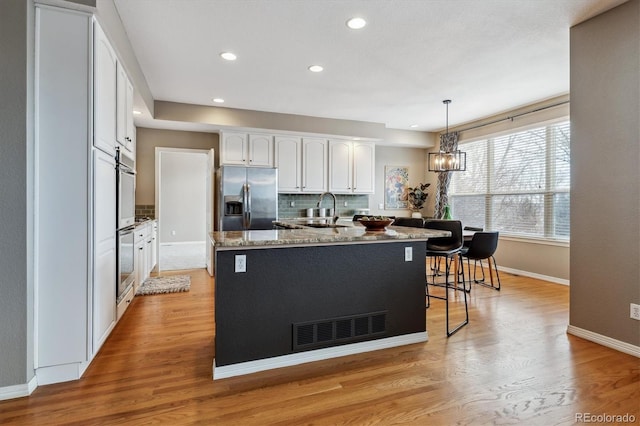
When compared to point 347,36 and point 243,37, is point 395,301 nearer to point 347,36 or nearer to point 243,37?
point 347,36

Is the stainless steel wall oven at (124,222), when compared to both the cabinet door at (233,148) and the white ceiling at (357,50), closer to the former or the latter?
the white ceiling at (357,50)

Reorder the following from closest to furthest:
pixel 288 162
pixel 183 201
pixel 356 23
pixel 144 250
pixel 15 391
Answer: pixel 15 391
pixel 356 23
pixel 144 250
pixel 288 162
pixel 183 201

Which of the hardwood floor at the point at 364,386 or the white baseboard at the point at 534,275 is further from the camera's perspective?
the white baseboard at the point at 534,275

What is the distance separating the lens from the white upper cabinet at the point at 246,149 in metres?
5.36

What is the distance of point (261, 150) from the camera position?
18.3 ft

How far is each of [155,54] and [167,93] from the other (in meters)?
1.23

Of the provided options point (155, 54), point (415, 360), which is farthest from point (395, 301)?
point (155, 54)

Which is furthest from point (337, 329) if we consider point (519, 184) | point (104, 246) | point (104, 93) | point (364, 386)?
point (519, 184)

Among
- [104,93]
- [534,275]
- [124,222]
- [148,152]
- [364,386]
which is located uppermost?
[148,152]

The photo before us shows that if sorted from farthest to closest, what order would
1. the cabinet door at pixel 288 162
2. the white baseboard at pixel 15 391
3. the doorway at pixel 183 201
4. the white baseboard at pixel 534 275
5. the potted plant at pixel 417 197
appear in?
the doorway at pixel 183 201 < the potted plant at pixel 417 197 < the cabinet door at pixel 288 162 < the white baseboard at pixel 534 275 < the white baseboard at pixel 15 391

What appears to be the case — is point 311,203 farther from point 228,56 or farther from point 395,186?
point 228,56

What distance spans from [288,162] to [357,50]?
9.03 ft

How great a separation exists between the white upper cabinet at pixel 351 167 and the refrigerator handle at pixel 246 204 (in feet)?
5.46

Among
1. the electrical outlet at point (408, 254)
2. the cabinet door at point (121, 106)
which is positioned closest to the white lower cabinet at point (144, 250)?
the cabinet door at point (121, 106)
